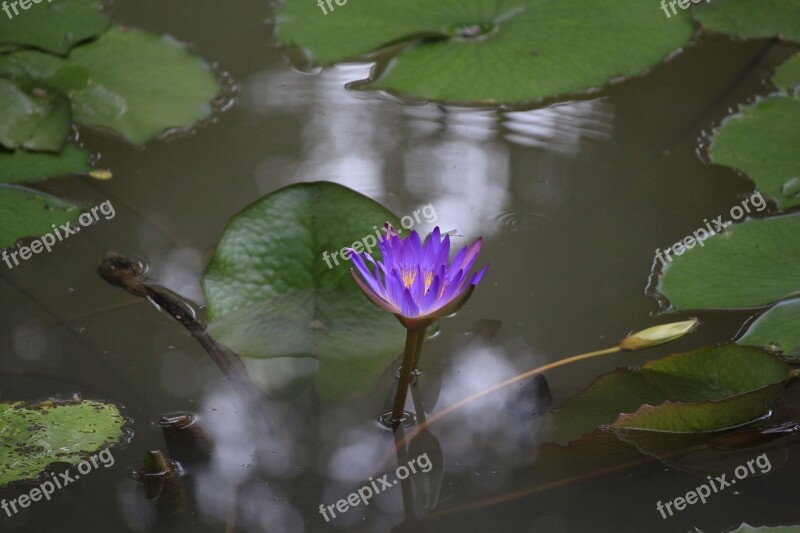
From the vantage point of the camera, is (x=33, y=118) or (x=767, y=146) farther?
(x=33, y=118)

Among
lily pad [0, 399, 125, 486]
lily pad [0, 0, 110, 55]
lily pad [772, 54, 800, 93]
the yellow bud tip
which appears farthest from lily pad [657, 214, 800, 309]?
lily pad [0, 0, 110, 55]

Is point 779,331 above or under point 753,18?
under

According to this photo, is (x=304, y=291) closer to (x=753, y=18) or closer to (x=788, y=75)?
(x=788, y=75)

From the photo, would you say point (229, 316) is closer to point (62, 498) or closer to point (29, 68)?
point (62, 498)

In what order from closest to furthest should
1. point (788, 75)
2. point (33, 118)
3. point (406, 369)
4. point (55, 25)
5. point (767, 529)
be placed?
point (767, 529) < point (406, 369) < point (33, 118) < point (788, 75) < point (55, 25)

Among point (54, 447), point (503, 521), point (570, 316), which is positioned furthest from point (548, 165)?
point (54, 447)

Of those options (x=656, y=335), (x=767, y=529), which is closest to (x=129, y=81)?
(x=656, y=335)
